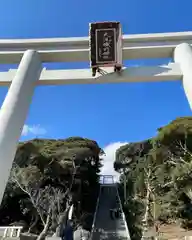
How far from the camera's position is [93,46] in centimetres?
531

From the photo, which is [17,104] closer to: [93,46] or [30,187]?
[93,46]

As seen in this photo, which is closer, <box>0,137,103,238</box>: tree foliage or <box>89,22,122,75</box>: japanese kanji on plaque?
<box>89,22,122,75</box>: japanese kanji on plaque

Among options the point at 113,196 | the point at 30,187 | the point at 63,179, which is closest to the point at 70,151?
the point at 63,179

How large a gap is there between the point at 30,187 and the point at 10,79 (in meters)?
12.0

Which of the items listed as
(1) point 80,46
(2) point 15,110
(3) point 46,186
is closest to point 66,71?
(1) point 80,46

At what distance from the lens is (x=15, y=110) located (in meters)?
4.30

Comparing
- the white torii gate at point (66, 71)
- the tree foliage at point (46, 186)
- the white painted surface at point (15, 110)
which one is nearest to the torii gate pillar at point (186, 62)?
the white torii gate at point (66, 71)

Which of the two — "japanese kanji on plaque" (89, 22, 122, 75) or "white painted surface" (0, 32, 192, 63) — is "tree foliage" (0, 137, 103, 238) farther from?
"japanese kanji on plaque" (89, 22, 122, 75)

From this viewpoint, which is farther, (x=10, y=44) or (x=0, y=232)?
(x=0, y=232)

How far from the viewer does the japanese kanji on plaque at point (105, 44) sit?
16.7 feet

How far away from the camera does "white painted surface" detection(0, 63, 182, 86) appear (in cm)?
520

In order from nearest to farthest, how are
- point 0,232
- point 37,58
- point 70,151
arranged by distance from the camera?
1. point 37,58
2. point 0,232
3. point 70,151

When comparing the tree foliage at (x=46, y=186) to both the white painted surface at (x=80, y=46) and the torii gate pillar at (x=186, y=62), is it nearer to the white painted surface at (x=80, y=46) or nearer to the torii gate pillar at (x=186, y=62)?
the white painted surface at (x=80, y=46)

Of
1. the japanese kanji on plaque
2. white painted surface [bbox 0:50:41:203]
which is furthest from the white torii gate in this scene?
the japanese kanji on plaque
